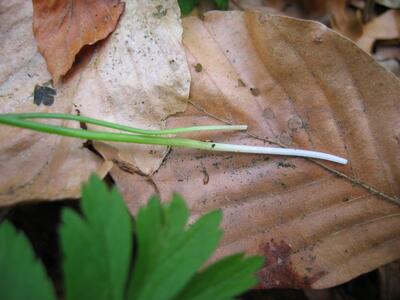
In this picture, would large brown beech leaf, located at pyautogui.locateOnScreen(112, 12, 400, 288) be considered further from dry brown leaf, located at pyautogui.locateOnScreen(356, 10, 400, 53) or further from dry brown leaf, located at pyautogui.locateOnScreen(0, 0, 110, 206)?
dry brown leaf, located at pyautogui.locateOnScreen(356, 10, 400, 53)

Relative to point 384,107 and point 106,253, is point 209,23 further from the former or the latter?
point 106,253

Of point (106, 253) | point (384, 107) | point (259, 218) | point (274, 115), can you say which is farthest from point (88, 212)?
point (384, 107)

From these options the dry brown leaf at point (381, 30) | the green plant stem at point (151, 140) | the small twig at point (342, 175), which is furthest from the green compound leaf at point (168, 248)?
the dry brown leaf at point (381, 30)

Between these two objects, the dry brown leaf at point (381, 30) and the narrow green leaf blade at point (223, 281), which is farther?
the dry brown leaf at point (381, 30)

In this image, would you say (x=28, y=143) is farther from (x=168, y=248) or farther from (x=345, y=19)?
(x=345, y=19)

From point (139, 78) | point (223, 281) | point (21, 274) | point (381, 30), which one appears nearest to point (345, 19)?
point (381, 30)

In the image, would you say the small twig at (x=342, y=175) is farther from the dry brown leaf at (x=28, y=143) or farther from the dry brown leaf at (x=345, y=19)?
the dry brown leaf at (x=345, y=19)
